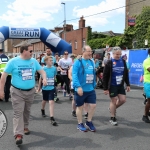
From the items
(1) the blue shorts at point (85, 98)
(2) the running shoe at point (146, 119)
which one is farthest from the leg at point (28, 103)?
(2) the running shoe at point (146, 119)

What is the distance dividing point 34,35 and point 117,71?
34.6ft

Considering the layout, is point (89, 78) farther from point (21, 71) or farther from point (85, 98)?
point (21, 71)

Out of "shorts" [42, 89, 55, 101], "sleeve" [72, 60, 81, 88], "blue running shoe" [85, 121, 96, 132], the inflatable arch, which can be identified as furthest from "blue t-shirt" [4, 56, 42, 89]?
the inflatable arch

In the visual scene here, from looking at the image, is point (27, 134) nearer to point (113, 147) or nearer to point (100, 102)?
point (113, 147)

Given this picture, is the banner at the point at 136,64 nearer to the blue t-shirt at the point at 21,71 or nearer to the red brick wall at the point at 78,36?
the blue t-shirt at the point at 21,71

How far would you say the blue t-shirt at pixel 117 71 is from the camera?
5340 millimetres

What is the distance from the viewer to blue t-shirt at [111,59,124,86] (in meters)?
5.34

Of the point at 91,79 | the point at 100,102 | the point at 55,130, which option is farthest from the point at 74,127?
the point at 100,102

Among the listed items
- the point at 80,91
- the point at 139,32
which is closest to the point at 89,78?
the point at 80,91

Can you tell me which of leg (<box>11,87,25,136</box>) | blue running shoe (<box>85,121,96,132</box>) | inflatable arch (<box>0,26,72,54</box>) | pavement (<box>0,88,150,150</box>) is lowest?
pavement (<box>0,88,150,150</box>)

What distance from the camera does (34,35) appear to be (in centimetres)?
1502

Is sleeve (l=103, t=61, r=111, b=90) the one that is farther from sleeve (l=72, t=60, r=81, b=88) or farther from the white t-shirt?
the white t-shirt

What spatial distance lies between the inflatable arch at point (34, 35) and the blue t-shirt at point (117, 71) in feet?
32.5

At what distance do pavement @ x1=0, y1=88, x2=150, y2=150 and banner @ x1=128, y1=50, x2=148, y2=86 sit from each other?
5.78 metres
